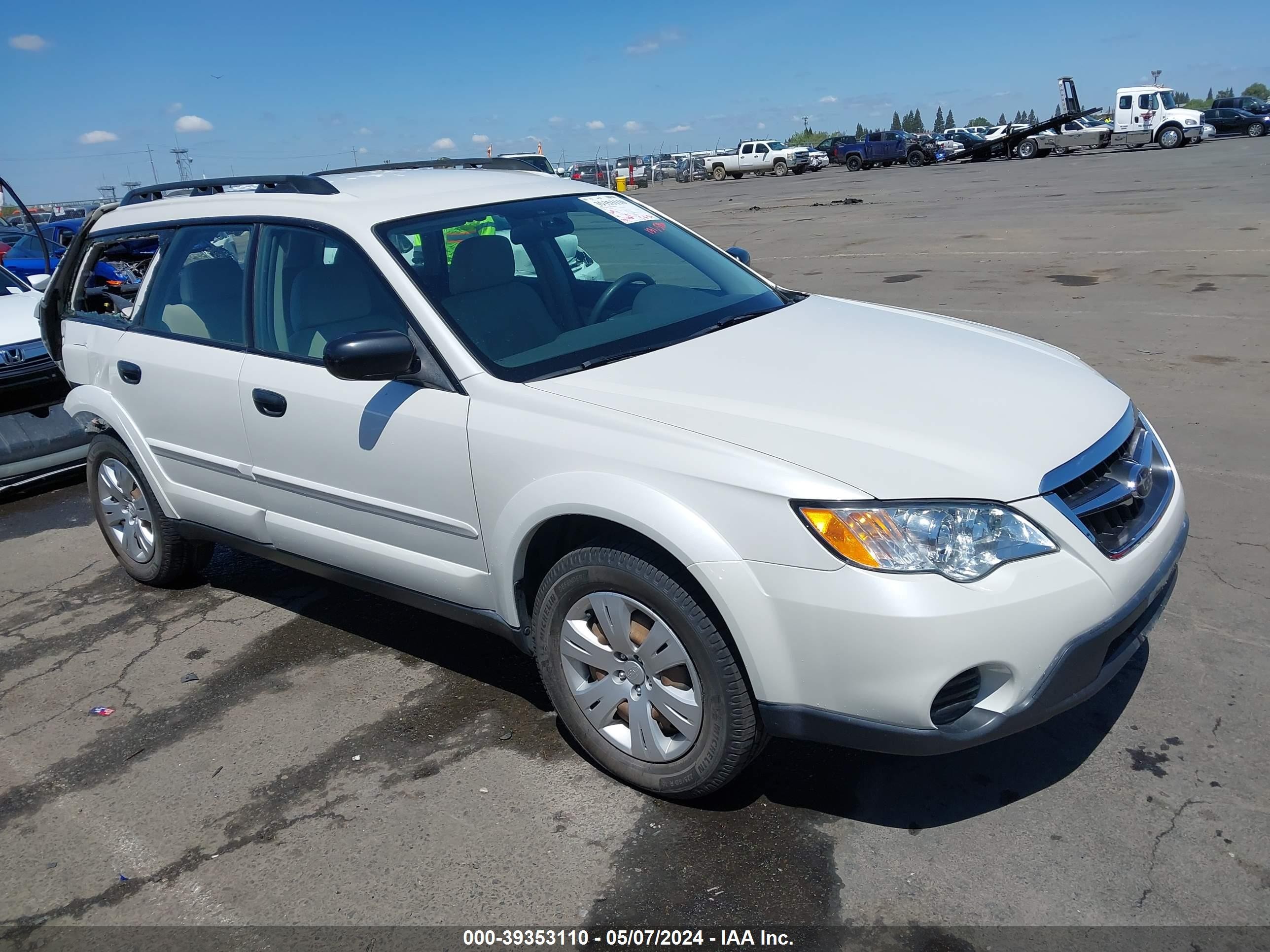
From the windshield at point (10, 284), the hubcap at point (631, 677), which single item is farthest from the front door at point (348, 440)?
the windshield at point (10, 284)

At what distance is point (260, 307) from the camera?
13.3 ft

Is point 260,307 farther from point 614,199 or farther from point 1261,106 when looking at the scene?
point 1261,106

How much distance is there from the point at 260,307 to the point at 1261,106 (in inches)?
2152

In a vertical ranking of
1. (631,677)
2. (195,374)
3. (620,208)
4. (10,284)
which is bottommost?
(631,677)

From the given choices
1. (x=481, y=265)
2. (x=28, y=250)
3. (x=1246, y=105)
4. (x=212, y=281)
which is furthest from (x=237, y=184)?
(x=1246, y=105)

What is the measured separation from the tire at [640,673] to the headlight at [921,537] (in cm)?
46

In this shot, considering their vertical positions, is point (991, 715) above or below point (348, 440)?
below

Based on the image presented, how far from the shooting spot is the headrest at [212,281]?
4.20 m

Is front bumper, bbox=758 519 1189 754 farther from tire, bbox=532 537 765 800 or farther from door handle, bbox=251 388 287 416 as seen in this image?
door handle, bbox=251 388 287 416

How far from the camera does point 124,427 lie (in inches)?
183

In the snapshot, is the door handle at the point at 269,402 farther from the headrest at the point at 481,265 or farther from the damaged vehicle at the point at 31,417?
the damaged vehicle at the point at 31,417

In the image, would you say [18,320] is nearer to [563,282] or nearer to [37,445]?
[37,445]

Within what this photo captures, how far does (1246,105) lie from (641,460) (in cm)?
5481

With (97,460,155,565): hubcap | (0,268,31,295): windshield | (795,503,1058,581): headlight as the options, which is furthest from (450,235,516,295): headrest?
(0,268,31,295): windshield
